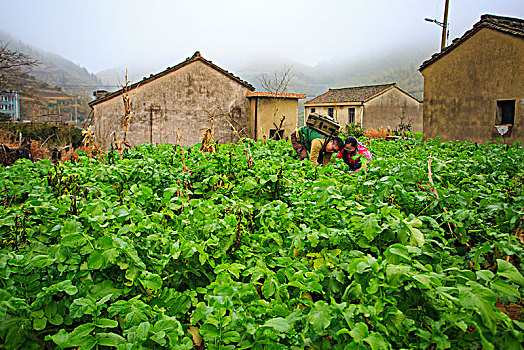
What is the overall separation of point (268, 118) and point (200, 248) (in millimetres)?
14887

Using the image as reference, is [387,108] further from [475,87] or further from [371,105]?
[475,87]

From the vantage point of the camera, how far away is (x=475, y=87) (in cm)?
1577

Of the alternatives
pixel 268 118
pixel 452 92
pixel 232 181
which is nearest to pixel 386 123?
pixel 452 92

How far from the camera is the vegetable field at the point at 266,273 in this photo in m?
1.73

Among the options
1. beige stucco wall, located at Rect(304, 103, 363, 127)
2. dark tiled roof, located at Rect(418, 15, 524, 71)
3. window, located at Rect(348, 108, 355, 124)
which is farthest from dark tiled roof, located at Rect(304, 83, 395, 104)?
dark tiled roof, located at Rect(418, 15, 524, 71)

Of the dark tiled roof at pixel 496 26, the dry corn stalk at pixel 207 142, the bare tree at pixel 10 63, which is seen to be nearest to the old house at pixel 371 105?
the dark tiled roof at pixel 496 26

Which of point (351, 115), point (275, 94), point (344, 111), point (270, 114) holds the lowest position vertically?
point (270, 114)

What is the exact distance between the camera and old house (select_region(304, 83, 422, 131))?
39656 millimetres

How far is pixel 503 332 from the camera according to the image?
5.11 ft

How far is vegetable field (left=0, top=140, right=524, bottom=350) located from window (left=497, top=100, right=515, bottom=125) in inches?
542

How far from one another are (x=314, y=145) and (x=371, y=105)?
1406 inches

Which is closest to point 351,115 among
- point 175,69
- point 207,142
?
point 175,69

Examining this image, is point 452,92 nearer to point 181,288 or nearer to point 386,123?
point 181,288

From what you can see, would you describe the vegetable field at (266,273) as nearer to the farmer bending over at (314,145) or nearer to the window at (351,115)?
the farmer bending over at (314,145)
